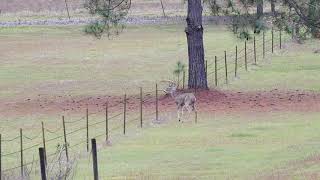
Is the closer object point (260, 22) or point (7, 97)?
point (260, 22)

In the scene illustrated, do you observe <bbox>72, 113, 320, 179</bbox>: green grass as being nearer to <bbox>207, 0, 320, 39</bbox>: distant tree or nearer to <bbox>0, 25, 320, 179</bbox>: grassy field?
<bbox>0, 25, 320, 179</bbox>: grassy field

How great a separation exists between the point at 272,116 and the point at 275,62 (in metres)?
18.0

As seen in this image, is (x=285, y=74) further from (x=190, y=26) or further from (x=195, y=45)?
(x=190, y=26)

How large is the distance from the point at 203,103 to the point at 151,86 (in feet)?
23.2

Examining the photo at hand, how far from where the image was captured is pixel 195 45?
131ft

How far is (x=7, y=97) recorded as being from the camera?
135 feet

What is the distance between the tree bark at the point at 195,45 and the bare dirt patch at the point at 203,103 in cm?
105

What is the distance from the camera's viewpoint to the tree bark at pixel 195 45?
39.5 m

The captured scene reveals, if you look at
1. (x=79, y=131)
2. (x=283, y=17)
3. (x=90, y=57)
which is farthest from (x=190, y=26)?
(x=90, y=57)

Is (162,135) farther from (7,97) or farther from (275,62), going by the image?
(275,62)

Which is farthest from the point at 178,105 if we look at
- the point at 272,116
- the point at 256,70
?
the point at 256,70

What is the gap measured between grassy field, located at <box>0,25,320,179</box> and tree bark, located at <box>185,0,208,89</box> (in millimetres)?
1747

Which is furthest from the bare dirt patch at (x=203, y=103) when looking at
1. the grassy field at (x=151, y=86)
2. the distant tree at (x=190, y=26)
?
the distant tree at (x=190, y=26)

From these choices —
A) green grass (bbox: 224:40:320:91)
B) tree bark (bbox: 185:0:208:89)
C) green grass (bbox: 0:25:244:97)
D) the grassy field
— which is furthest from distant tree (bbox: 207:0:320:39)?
green grass (bbox: 0:25:244:97)
